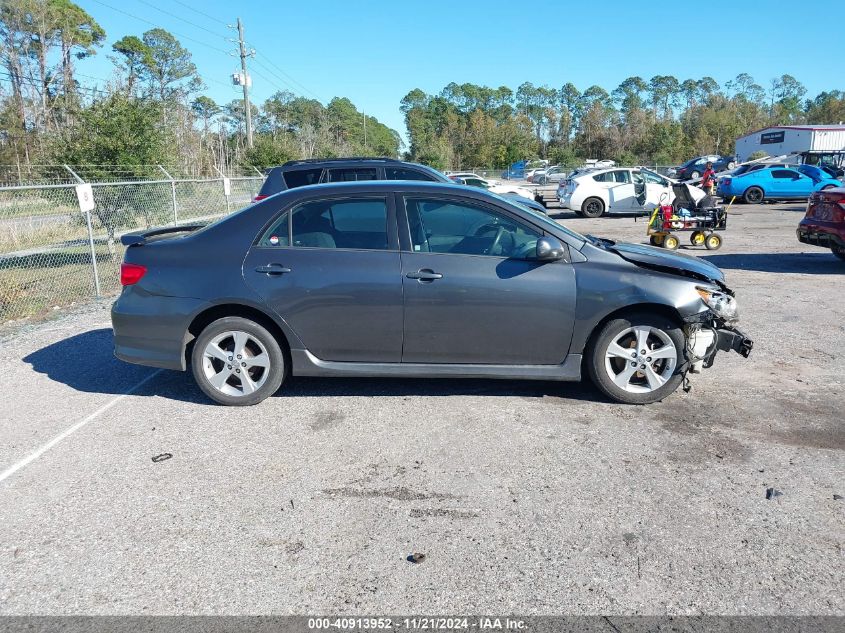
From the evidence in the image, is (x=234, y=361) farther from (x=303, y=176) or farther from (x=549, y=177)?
(x=549, y=177)

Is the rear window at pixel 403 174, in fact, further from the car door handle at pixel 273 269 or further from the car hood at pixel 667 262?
the car door handle at pixel 273 269

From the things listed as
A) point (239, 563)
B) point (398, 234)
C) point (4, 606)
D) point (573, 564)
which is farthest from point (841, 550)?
point (4, 606)

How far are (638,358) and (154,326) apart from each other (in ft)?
12.1

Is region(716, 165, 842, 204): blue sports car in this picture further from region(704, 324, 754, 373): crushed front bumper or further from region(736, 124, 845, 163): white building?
region(704, 324, 754, 373): crushed front bumper

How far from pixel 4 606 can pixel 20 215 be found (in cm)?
1019

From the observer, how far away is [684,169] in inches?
1816

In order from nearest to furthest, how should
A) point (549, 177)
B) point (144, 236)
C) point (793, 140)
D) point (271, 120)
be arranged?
point (144, 236), point (793, 140), point (549, 177), point (271, 120)

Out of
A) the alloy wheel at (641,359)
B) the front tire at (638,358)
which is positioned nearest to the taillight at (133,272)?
the front tire at (638,358)

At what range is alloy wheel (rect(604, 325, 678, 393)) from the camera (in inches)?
189

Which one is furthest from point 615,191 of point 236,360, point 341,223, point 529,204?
point 236,360

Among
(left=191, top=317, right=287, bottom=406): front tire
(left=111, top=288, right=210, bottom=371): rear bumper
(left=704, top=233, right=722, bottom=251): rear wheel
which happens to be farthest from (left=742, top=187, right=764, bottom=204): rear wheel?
(left=111, top=288, right=210, bottom=371): rear bumper

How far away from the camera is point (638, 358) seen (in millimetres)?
4820

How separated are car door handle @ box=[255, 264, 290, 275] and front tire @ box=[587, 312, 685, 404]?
2.39 meters

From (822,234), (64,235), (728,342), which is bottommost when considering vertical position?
(728,342)
